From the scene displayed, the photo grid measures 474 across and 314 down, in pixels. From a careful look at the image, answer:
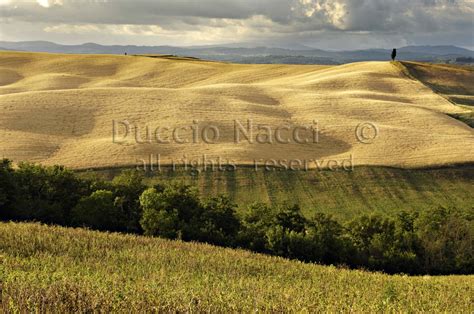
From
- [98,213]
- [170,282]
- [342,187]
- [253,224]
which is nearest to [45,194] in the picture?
[98,213]

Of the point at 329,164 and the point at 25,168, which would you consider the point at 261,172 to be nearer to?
the point at 329,164

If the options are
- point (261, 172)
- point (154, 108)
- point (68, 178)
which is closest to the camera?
point (68, 178)

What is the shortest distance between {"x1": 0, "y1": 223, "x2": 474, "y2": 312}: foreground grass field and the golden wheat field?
30979 millimetres

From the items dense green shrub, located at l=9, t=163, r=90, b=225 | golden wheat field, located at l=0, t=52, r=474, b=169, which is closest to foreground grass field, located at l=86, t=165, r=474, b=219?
golden wheat field, located at l=0, t=52, r=474, b=169

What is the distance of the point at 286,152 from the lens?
5822 centimetres

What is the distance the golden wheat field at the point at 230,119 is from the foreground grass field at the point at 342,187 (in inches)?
112

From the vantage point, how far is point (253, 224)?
107 feet

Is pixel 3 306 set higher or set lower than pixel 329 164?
higher

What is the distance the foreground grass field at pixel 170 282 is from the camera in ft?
34.1

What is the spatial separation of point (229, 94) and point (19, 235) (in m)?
66.9

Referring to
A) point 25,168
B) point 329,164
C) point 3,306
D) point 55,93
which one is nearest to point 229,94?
point 55,93

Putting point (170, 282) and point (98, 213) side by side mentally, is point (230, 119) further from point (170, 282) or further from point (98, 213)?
point (170, 282)

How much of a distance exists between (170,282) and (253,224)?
686 inches

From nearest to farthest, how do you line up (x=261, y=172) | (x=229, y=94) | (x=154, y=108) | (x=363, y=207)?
(x=363, y=207), (x=261, y=172), (x=154, y=108), (x=229, y=94)
